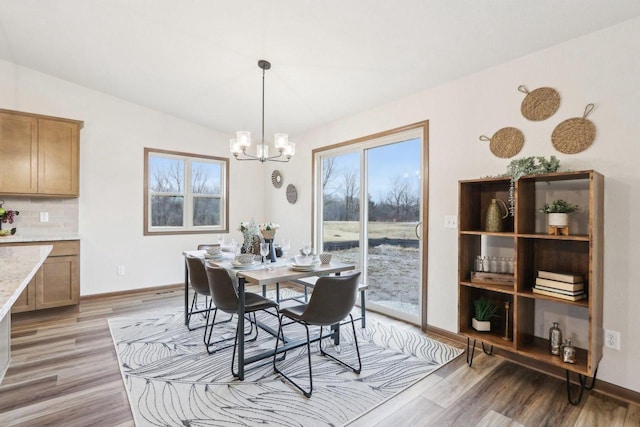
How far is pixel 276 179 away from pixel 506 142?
3.75 metres

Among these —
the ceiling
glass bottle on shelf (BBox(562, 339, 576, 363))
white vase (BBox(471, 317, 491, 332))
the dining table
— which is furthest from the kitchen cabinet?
glass bottle on shelf (BBox(562, 339, 576, 363))

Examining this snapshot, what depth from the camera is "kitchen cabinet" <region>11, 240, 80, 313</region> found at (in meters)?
3.57

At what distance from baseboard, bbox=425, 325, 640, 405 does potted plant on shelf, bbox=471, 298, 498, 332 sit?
0.34 meters

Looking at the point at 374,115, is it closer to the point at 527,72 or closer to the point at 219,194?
the point at 527,72

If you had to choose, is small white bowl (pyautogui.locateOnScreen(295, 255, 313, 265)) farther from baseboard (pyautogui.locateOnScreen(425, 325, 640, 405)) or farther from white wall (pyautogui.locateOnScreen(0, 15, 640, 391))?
baseboard (pyautogui.locateOnScreen(425, 325, 640, 405))

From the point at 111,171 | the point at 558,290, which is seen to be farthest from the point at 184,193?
the point at 558,290

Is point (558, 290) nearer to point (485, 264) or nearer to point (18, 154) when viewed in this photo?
point (485, 264)

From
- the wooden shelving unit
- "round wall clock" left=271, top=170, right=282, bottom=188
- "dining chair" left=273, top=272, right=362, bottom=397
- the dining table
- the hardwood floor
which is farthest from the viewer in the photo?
"round wall clock" left=271, top=170, right=282, bottom=188

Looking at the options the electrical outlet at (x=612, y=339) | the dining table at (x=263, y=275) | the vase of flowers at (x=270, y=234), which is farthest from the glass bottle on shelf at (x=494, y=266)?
the vase of flowers at (x=270, y=234)

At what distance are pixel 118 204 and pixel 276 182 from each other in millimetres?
2392

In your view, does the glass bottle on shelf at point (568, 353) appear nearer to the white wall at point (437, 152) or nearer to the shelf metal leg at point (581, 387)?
the shelf metal leg at point (581, 387)

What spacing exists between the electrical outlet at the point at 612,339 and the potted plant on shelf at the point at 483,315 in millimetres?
698

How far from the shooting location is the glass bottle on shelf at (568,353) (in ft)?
7.14

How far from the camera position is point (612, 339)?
2242mm
